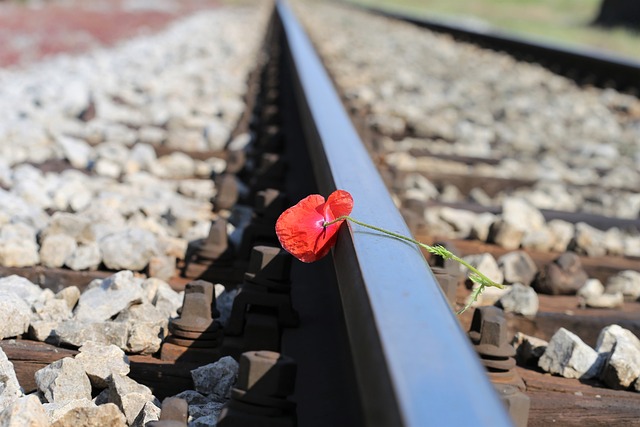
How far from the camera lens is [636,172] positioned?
4.55 metres

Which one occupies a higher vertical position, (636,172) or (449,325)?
(449,325)

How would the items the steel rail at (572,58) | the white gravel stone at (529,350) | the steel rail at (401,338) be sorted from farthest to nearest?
1. the steel rail at (572,58)
2. the white gravel stone at (529,350)
3. the steel rail at (401,338)

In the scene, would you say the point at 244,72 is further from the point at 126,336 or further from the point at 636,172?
the point at 126,336

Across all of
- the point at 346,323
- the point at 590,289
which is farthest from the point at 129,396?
the point at 590,289

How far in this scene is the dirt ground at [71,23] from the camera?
930 centimetres

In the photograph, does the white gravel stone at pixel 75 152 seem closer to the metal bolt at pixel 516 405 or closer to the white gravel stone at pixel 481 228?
the white gravel stone at pixel 481 228

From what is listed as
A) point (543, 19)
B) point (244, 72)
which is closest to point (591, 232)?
point (244, 72)

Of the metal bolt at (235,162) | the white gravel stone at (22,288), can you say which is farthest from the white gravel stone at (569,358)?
the metal bolt at (235,162)

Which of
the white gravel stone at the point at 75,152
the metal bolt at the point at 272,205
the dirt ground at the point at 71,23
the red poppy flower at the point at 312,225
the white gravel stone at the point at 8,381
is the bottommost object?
the dirt ground at the point at 71,23

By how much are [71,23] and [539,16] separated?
19968 mm

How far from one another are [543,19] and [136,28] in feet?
59.0

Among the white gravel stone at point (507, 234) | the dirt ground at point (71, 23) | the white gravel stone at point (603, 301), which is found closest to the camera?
the white gravel stone at point (603, 301)

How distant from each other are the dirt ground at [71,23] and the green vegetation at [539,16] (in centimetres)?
747

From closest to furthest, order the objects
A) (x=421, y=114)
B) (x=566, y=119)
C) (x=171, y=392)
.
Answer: (x=171, y=392), (x=421, y=114), (x=566, y=119)
